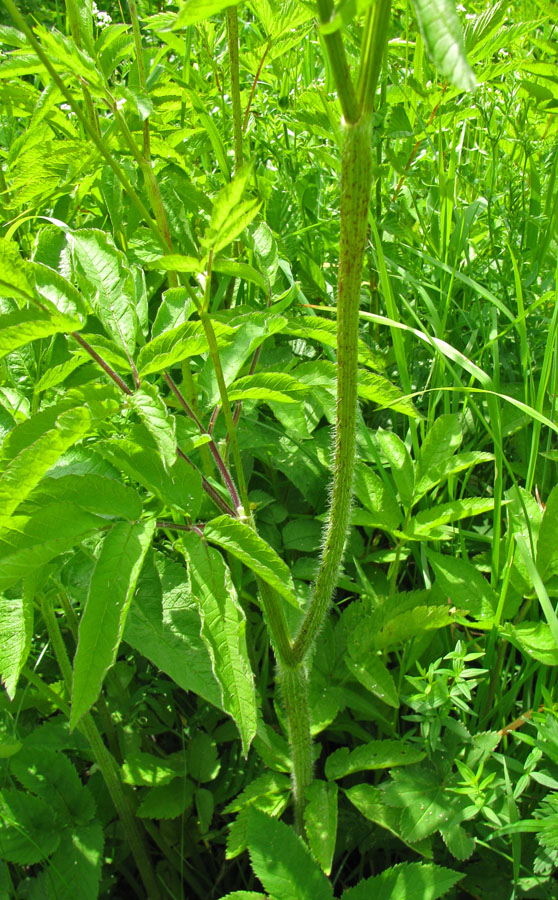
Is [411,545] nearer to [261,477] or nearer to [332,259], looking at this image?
[261,477]

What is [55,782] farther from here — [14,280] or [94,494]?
[14,280]

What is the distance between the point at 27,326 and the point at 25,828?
1.02 m

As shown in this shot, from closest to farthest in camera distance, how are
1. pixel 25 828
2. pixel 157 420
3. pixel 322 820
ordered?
1. pixel 157 420
2. pixel 322 820
3. pixel 25 828

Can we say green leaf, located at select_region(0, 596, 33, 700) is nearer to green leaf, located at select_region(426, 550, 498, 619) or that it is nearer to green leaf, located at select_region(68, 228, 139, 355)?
green leaf, located at select_region(68, 228, 139, 355)

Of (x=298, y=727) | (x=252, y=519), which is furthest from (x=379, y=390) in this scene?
(x=298, y=727)

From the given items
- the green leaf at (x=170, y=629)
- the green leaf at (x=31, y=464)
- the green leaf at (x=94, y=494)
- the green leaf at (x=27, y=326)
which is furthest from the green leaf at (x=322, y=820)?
the green leaf at (x=27, y=326)

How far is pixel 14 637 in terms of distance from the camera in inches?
39.6

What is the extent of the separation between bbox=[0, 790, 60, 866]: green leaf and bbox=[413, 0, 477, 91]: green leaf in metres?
1.37

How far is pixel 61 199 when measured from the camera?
6.02 feet

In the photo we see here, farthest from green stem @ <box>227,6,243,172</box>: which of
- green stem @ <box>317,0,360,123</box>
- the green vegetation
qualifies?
green stem @ <box>317,0,360,123</box>

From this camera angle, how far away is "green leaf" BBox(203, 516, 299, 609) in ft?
2.96

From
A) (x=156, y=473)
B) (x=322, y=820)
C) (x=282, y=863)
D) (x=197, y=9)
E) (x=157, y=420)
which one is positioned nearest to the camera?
(x=197, y=9)

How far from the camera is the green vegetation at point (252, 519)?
917 mm

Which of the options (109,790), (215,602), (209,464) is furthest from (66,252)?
(109,790)
